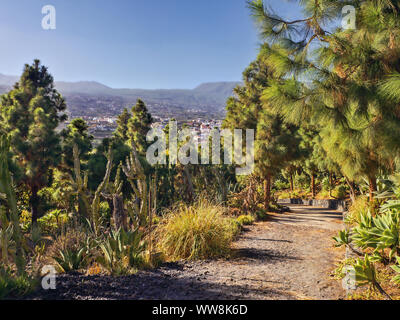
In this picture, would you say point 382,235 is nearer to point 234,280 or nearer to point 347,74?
point 234,280

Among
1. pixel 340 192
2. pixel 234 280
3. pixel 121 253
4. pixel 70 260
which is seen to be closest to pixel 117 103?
pixel 340 192

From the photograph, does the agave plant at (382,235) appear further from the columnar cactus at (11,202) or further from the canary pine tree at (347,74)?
the columnar cactus at (11,202)

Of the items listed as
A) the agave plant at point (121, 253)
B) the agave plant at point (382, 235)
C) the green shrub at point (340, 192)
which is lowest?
the green shrub at point (340, 192)

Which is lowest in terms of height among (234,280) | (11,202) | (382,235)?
(234,280)

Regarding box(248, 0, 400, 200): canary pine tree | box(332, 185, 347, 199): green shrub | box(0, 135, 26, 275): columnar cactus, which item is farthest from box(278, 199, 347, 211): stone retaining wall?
box(0, 135, 26, 275): columnar cactus

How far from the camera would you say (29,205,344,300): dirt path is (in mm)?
2832

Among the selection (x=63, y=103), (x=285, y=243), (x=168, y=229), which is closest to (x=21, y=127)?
(x=63, y=103)

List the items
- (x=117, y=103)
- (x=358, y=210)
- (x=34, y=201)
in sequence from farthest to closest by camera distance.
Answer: (x=117, y=103), (x=34, y=201), (x=358, y=210)

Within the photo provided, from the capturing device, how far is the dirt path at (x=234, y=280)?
2.83 meters

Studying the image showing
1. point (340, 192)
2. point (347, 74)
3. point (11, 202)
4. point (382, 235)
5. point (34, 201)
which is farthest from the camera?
point (340, 192)

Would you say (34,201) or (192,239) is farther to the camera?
(34,201)

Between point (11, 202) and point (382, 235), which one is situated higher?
point (11, 202)

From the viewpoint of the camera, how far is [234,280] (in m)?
3.34

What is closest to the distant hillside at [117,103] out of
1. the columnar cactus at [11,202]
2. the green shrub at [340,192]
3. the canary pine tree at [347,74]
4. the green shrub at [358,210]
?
the green shrub at [340,192]
